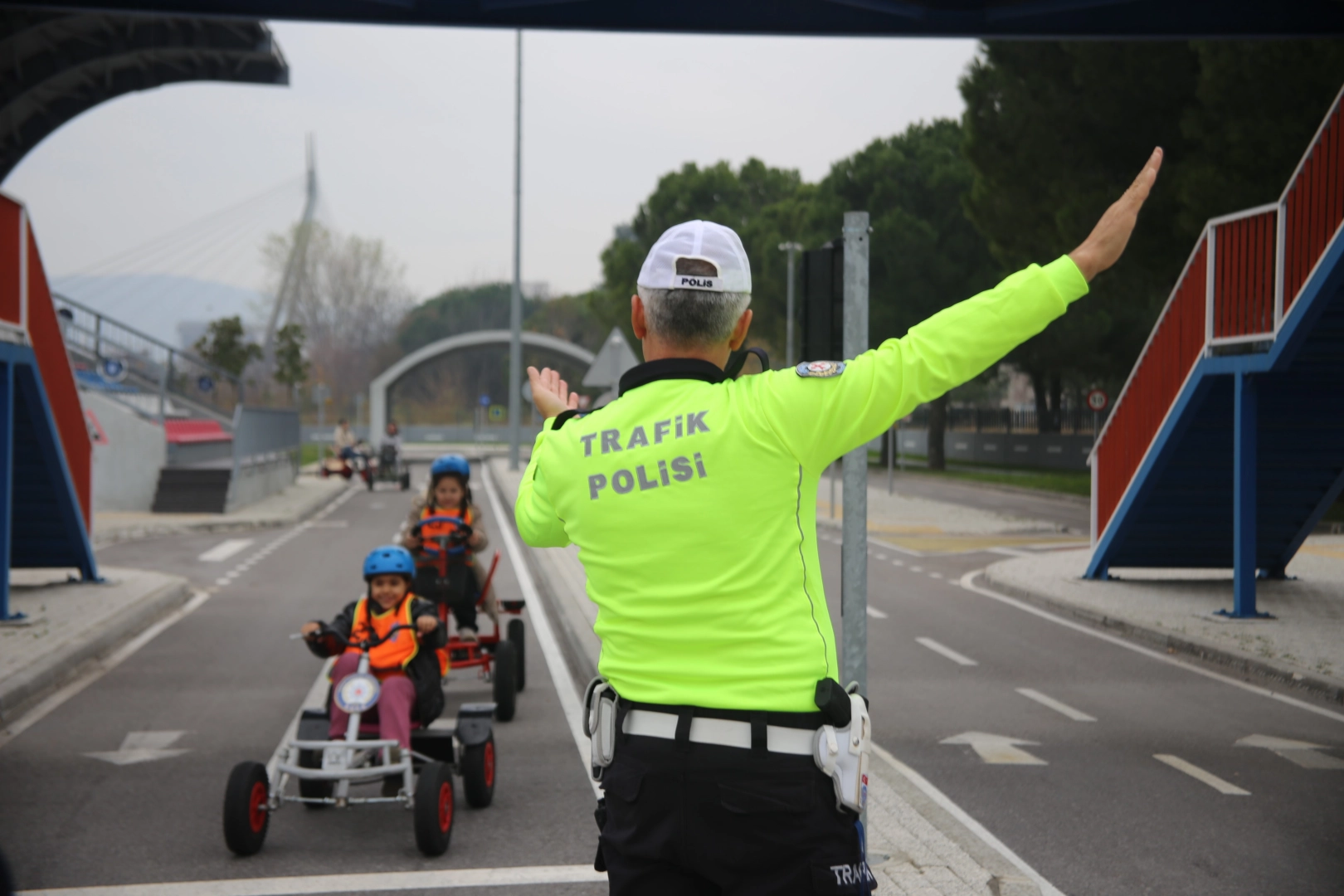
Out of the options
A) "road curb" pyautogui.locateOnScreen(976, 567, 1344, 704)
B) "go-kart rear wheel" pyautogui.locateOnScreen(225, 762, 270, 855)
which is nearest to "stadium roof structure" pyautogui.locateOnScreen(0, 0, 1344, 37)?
"road curb" pyautogui.locateOnScreen(976, 567, 1344, 704)

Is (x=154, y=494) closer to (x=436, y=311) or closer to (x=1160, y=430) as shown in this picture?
(x=1160, y=430)

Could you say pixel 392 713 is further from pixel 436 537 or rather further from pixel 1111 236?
pixel 1111 236

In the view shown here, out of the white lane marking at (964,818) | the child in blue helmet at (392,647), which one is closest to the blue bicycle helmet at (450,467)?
the child in blue helmet at (392,647)

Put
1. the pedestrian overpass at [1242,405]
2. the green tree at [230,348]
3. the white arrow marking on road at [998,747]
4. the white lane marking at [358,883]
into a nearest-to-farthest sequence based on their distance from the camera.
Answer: the white lane marking at [358,883], the white arrow marking on road at [998,747], the pedestrian overpass at [1242,405], the green tree at [230,348]

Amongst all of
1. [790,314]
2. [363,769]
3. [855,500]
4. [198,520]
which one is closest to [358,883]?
[363,769]

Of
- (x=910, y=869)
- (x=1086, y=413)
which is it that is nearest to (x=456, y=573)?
(x=910, y=869)

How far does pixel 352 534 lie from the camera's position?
22.2 meters

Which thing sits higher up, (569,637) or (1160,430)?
(1160,430)

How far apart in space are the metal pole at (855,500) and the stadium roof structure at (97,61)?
45.1ft

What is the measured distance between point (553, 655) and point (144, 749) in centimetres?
366

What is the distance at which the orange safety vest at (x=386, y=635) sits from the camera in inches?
241

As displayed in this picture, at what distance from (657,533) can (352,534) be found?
20523 millimetres

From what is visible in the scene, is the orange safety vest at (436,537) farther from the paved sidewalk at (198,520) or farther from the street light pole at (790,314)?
the street light pole at (790,314)

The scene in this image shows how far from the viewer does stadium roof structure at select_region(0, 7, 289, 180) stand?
57.1 feet
